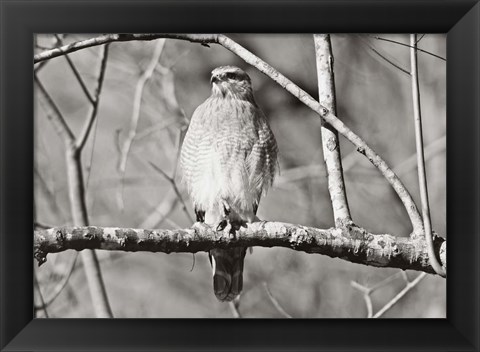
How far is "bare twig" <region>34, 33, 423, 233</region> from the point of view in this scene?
1.67m

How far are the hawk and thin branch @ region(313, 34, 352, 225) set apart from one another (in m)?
0.15

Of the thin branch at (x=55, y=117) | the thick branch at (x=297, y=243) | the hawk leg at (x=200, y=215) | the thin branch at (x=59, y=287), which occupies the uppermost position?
the thin branch at (x=55, y=117)

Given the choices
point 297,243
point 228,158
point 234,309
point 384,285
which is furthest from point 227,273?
point 384,285

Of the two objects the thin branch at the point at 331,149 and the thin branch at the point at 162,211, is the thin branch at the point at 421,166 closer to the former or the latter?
the thin branch at the point at 331,149

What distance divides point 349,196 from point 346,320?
1.12 feet

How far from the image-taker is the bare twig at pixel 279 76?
1674mm

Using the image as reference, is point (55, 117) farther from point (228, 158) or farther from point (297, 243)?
point (297, 243)

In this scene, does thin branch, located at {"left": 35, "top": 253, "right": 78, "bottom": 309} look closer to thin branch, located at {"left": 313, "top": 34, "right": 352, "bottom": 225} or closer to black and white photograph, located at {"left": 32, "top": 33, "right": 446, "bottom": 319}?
black and white photograph, located at {"left": 32, "top": 33, "right": 446, "bottom": 319}

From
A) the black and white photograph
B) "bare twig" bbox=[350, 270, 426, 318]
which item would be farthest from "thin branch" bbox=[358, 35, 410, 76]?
"bare twig" bbox=[350, 270, 426, 318]

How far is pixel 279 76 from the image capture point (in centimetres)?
171
